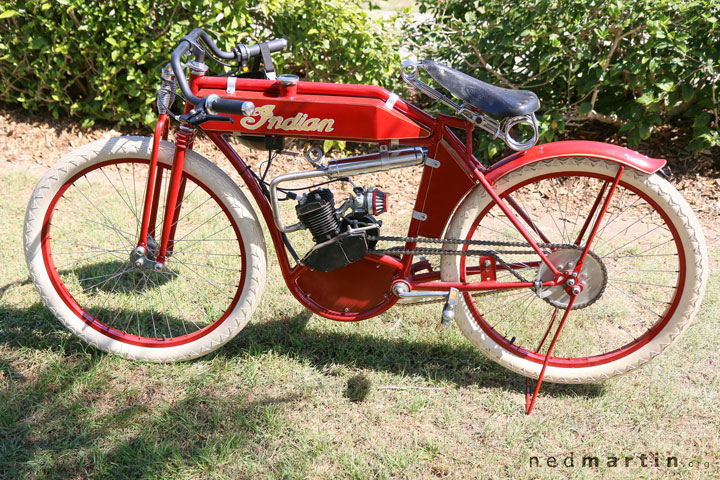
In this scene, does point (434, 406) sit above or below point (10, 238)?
above

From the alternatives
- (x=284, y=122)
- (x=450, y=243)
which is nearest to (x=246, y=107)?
(x=284, y=122)

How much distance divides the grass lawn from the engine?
628 mm

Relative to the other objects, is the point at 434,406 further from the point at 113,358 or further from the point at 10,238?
the point at 10,238

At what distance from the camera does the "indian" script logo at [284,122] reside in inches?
94.7

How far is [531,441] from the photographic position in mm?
2547

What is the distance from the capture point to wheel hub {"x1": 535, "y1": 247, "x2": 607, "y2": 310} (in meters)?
2.62

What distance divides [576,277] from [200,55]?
1.84 metres

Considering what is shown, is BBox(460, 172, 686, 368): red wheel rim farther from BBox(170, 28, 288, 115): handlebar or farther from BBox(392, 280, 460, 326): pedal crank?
BBox(170, 28, 288, 115): handlebar

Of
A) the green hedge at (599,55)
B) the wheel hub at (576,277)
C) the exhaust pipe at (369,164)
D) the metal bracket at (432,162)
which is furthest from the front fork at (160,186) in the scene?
the green hedge at (599,55)

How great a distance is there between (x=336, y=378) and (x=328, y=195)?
895 mm

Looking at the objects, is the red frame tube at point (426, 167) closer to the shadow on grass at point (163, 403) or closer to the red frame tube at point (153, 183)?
the red frame tube at point (153, 183)

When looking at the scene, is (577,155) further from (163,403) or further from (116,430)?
(116,430)

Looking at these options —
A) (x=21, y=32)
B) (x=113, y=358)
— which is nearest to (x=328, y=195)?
Result: (x=113, y=358)

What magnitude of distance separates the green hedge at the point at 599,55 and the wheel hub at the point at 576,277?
2.07 metres
